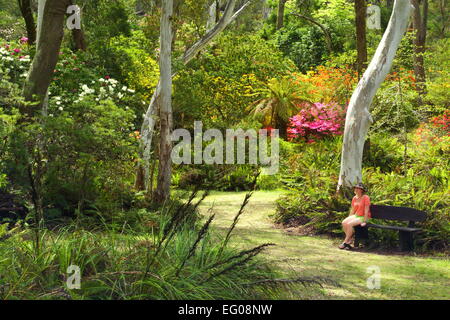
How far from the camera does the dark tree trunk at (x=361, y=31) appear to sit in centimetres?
1243

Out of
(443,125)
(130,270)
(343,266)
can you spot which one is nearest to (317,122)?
(443,125)

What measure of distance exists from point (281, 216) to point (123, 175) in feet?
10.1

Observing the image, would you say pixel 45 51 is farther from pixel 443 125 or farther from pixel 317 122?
pixel 443 125

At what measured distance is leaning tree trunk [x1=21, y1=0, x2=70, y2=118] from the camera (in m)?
10.5

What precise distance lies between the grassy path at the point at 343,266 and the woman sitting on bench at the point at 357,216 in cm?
26

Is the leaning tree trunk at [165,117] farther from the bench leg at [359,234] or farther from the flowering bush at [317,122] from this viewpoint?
the flowering bush at [317,122]

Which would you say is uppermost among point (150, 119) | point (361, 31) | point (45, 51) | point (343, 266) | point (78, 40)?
point (78, 40)

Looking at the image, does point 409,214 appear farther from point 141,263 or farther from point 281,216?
point 141,263

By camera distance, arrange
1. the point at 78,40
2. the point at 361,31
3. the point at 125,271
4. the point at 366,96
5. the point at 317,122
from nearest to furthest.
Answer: the point at 125,271 → the point at 366,96 → the point at 361,31 → the point at 317,122 → the point at 78,40

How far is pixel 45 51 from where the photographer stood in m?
10.5

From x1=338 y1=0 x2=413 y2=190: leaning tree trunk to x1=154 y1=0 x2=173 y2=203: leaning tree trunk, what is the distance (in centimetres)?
315

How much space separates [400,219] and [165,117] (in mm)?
4340

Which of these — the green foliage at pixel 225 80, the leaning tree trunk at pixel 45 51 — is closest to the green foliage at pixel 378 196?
the green foliage at pixel 225 80

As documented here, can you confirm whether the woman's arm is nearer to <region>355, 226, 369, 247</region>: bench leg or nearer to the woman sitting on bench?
the woman sitting on bench
